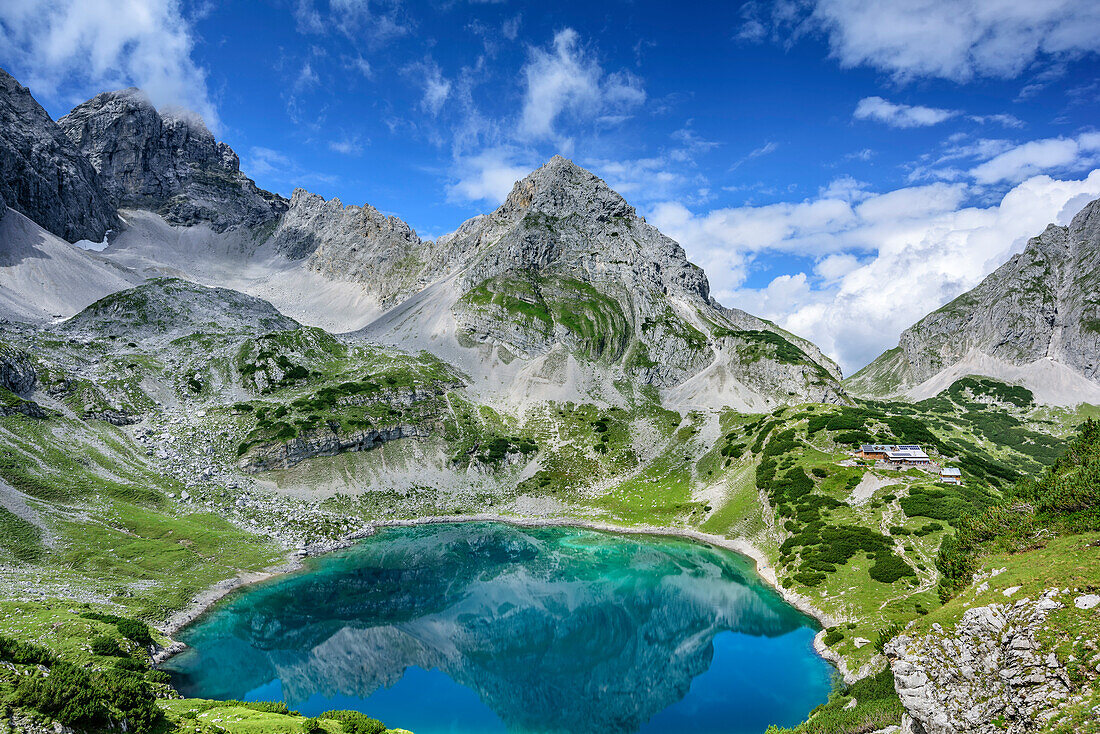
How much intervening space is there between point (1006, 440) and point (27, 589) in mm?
249090

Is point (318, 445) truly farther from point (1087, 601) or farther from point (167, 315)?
point (1087, 601)

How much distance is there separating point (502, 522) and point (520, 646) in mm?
53469

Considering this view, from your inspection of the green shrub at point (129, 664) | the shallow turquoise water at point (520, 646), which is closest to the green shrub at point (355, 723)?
the shallow turquoise water at point (520, 646)

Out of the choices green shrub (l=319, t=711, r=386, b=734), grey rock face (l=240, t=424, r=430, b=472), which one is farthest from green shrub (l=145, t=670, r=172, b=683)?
grey rock face (l=240, t=424, r=430, b=472)

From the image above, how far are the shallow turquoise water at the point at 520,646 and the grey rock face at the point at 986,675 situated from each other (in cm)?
2236

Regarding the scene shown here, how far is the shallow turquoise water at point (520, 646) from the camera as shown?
42.2m

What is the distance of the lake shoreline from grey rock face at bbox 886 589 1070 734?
2805cm

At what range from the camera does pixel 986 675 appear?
61.6ft

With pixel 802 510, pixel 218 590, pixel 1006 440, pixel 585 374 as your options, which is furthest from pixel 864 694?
pixel 1006 440

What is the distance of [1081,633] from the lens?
1684 centimetres

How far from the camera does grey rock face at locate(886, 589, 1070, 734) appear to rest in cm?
1708

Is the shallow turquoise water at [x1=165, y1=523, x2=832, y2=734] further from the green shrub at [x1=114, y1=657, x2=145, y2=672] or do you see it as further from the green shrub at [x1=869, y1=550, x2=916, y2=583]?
the green shrub at [x1=869, y1=550, x2=916, y2=583]

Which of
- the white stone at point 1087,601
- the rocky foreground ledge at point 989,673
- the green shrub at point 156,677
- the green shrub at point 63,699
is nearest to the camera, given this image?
the rocky foreground ledge at point 989,673

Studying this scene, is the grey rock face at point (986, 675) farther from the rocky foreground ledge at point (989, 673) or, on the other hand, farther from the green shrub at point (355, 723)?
the green shrub at point (355, 723)
